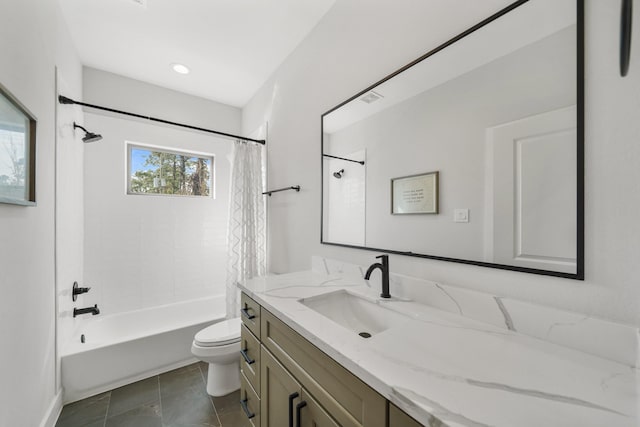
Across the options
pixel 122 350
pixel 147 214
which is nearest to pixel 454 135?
pixel 122 350

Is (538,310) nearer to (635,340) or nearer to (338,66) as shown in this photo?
(635,340)

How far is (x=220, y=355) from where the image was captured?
173cm

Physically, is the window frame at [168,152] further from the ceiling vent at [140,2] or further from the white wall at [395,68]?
the ceiling vent at [140,2]

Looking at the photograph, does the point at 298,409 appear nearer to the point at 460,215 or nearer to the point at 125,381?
the point at 460,215

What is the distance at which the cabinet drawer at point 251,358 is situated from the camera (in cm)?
117

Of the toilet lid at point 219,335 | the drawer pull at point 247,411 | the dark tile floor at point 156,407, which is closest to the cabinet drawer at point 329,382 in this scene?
the drawer pull at point 247,411

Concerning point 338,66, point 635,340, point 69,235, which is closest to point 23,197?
point 69,235

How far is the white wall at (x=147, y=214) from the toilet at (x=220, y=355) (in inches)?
44.1

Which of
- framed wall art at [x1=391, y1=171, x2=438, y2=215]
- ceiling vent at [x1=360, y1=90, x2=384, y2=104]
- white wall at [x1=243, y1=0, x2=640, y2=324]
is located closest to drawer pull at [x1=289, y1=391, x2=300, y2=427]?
white wall at [x1=243, y1=0, x2=640, y2=324]

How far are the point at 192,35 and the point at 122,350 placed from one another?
2400 millimetres

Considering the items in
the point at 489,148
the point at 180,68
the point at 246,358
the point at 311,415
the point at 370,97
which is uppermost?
the point at 180,68

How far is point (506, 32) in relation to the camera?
85 centimetres

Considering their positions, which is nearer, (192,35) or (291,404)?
(291,404)

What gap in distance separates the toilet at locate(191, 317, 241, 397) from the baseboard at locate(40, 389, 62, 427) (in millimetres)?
749
